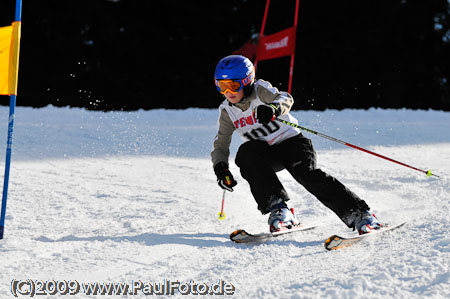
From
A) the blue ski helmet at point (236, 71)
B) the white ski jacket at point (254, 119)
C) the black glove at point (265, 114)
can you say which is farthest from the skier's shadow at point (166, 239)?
the blue ski helmet at point (236, 71)

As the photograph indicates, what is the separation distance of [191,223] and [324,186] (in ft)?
3.08

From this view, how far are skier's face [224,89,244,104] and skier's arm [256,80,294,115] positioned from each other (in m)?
0.13

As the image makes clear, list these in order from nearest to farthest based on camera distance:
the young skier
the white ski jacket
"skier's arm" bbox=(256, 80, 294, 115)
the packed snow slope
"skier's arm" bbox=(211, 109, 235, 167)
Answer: the packed snow slope
the young skier
"skier's arm" bbox=(256, 80, 294, 115)
the white ski jacket
"skier's arm" bbox=(211, 109, 235, 167)

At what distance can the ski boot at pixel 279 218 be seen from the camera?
9.77 feet

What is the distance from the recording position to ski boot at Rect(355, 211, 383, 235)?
2.84 metres

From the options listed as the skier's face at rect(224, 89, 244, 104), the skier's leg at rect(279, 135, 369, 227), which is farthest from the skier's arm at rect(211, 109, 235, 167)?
the skier's leg at rect(279, 135, 369, 227)

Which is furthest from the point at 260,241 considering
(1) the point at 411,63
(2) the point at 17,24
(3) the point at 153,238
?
(1) the point at 411,63

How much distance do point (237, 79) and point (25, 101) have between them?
14119mm

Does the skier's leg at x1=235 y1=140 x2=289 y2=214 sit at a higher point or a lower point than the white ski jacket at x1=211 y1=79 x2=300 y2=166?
lower

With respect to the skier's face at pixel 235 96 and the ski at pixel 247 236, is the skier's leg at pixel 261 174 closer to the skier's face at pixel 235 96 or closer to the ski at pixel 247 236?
the ski at pixel 247 236

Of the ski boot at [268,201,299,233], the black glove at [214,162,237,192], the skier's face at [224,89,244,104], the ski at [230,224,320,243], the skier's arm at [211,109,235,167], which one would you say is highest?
the skier's face at [224,89,244,104]

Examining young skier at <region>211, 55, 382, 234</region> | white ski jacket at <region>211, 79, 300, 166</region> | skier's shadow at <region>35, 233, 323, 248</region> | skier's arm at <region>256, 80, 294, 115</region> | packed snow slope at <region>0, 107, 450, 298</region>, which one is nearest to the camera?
packed snow slope at <region>0, 107, 450, 298</region>

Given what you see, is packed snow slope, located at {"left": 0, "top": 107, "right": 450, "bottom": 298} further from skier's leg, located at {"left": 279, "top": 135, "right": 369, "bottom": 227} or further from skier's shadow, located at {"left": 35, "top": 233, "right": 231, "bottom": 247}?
skier's leg, located at {"left": 279, "top": 135, "right": 369, "bottom": 227}

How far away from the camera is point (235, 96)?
317cm
